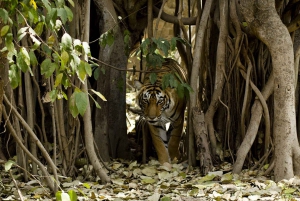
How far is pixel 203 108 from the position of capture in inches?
219

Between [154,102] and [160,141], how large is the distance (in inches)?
16.6

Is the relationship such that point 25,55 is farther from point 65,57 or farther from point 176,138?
point 176,138

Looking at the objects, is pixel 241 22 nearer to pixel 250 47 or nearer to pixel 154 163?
pixel 250 47

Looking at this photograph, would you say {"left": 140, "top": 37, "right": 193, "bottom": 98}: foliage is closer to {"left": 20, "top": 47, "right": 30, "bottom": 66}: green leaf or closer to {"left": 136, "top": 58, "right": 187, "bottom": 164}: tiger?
{"left": 136, "top": 58, "right": 187, "bottom": 164}: tiger

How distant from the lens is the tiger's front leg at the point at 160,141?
19.4 ft

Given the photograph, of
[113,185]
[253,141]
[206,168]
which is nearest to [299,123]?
[253,141]

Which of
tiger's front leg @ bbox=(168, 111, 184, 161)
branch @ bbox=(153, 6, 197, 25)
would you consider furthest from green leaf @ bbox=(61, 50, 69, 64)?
tiger's front leg @ bbox=(168, 111, 184, 161)

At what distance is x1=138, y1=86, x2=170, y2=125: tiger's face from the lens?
6.10 m

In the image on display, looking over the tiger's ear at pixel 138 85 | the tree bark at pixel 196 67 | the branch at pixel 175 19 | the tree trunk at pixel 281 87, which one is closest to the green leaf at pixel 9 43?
the tree trunk at pixel 281 87

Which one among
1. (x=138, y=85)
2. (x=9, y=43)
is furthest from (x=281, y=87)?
(x=138, y=85)

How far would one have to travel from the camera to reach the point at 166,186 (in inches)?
174

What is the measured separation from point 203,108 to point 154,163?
72 cm

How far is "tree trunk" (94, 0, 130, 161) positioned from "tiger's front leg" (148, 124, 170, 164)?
350 millimetres

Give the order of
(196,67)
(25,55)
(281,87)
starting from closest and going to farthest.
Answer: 1. (25,55)
2. (281,87)
3. (196,67)
